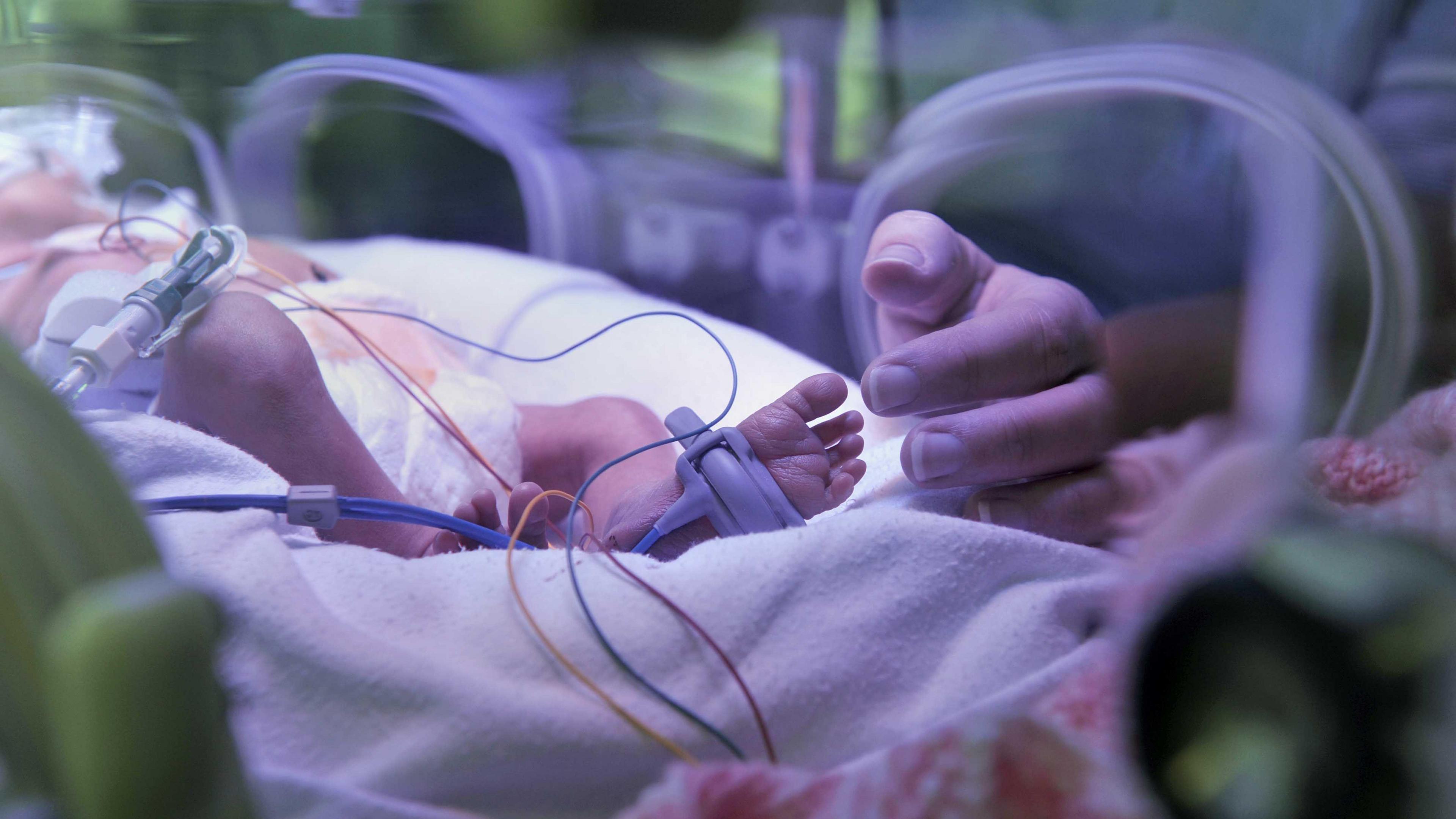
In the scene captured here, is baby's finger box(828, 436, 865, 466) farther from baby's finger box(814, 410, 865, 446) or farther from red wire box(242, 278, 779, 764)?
red wire box(242, 278, 779, 764)

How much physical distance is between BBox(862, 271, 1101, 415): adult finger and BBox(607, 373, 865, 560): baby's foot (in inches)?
2.6

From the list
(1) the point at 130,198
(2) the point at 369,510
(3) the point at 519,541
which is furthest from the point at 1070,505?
(1) the point at 130,198

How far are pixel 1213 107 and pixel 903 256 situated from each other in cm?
22

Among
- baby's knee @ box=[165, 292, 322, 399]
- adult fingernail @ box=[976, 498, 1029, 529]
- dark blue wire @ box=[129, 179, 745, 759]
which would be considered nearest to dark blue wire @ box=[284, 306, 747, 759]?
dark blue wire @ box=[129, 179, 745, 759]

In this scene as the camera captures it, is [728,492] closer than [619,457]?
Yes

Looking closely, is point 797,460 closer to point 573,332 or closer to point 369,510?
point 369,510

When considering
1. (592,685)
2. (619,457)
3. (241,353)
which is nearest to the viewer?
(592,685)

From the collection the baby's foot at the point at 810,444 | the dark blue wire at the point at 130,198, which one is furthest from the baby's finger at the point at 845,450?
the dark blue wire at the point at 130,198

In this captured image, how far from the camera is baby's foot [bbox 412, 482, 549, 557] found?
0.67m

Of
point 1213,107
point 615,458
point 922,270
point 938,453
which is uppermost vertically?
point 1213,107

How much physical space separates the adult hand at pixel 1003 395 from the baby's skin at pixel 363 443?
7 cm

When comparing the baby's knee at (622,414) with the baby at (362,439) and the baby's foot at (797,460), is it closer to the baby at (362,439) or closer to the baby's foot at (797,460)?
the baby at (362,439)

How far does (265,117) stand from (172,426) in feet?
2.36

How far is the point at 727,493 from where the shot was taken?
0.60 metres
